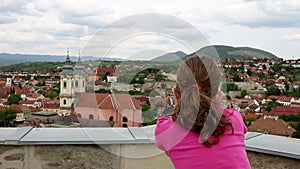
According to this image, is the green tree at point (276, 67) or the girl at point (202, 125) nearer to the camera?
the girl at point (202, 125)

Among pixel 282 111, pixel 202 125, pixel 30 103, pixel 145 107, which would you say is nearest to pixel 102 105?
pixel 145 107

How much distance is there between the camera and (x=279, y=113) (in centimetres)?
294

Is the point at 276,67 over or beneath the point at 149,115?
over

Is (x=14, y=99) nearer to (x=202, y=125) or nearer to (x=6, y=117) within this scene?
(x=6, y=117)

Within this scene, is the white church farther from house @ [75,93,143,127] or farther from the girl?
the girl

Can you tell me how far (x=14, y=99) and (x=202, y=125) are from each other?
2.78 m

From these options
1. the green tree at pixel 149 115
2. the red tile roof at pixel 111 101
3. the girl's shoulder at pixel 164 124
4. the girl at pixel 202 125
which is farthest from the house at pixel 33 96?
the girl at pixel 202 125

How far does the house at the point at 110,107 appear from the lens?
1.47 metres

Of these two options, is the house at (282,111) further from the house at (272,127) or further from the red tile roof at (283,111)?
the house at (272,127)

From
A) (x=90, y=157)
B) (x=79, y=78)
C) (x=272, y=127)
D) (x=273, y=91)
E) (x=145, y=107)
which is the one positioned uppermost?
(x=79, y=78)

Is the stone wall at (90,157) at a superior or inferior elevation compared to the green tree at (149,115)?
inferior

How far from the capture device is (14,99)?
3.46 meters

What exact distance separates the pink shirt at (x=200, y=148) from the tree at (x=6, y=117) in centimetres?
149

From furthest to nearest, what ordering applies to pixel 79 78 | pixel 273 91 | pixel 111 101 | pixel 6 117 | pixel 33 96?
pixel 33 96 → pixel 273 91 → pixel 6 117 → pixel 79 78 → pixel 111 101
